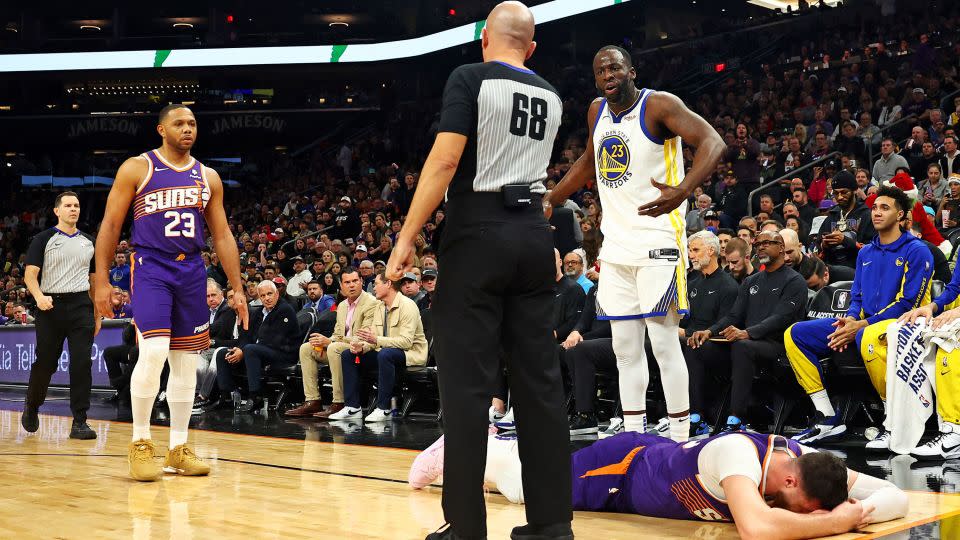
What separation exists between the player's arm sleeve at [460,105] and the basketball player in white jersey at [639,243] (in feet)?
4.88

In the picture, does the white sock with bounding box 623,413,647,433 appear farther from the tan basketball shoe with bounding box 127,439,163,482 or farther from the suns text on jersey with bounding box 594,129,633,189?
the tan basketball shoe with bounding box 127,439,163,482

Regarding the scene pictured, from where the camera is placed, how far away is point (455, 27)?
22531mm

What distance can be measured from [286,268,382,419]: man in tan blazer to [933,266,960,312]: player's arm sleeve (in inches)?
182

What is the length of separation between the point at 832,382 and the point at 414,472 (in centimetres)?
315

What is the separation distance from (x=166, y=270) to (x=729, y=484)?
Answer: 3082 millimetres

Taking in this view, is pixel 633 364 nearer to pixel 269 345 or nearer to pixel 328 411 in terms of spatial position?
pixel 328 411

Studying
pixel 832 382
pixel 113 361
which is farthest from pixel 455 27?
pixel 832 382

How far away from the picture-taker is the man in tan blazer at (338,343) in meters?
8.55

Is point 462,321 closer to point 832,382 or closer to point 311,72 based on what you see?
point 832,382

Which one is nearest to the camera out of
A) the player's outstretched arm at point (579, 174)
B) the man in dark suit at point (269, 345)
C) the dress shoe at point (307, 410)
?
the player's outstretched arm at point (579, 174)

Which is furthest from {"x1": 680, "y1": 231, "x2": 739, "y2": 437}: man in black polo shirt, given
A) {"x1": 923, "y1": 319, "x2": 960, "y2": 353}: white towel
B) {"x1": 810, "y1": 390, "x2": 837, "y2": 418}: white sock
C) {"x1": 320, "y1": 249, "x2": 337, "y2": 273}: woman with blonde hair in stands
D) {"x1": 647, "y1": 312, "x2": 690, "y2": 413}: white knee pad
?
{"x1": 320, "y1": 249, "x2": 337, "y2": 273}: woman with blonde hair in stands

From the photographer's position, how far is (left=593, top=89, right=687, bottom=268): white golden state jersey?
449 cm

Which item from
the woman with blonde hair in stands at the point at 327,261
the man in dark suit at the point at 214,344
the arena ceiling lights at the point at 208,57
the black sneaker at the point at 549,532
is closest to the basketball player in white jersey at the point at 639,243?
the black sneaker at the point at 549,532

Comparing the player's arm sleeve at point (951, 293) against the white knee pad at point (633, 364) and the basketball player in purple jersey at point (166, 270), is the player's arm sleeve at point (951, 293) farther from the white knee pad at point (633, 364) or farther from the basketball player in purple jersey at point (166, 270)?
the basketball player in purple jersey at point (166, 270)
